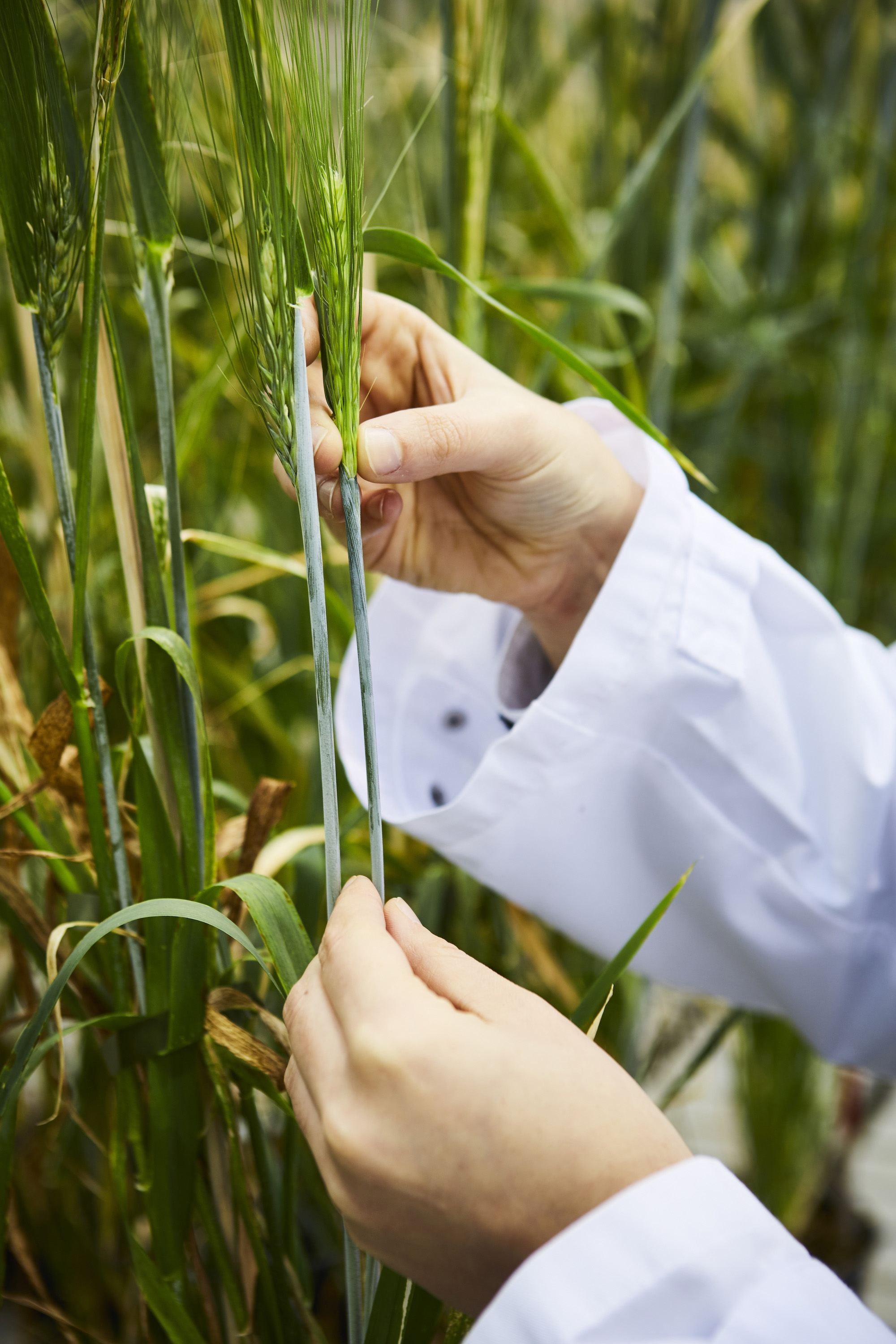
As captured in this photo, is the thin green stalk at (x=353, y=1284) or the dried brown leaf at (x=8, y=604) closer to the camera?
the thin green stalk at (x=353, y=1284)

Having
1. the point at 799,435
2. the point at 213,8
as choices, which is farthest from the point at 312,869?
the point at 799,435

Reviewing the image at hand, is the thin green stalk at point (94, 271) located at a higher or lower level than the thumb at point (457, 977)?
higher

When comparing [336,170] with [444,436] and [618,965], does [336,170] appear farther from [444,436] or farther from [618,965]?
[618,965]

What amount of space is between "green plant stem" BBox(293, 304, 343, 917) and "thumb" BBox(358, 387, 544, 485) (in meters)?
0.03

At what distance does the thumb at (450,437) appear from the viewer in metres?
0.25

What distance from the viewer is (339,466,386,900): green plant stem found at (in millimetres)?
207

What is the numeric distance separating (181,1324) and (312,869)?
157 millimetres

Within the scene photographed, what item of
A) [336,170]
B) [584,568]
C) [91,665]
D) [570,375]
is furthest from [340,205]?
[570,375]

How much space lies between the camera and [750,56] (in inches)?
30.7

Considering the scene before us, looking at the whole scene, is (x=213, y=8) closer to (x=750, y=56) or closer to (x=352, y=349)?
(x=352, y=349)

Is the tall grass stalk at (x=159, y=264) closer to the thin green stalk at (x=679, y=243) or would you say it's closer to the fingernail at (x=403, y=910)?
the fingernail at (x=403, y=910)

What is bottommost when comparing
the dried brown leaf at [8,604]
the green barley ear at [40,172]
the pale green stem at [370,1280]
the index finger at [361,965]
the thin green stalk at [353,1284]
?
the pale green stem at [370,1280]

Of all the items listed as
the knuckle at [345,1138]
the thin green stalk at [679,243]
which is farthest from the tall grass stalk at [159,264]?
the thin green stalk at [679,243]

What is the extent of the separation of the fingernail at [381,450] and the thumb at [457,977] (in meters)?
0.12
